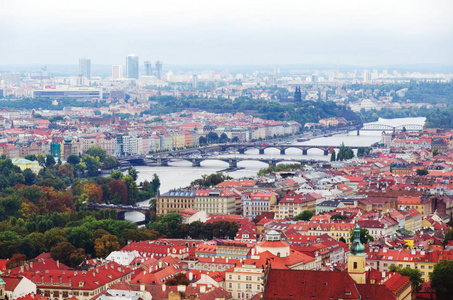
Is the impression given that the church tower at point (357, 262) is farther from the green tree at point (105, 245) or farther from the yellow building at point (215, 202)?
the yellow building at point (215, 202)

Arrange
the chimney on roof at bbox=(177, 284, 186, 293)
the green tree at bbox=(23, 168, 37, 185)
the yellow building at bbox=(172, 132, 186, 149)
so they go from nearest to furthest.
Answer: the chimney on roof at bbox=(177, 284, 186, 293) < the green tree at bbox=(23, 168, 37, 185) < the yellow building at bbox=(172, 132, 186, 149)

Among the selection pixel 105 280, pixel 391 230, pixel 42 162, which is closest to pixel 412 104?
pixel 42 162

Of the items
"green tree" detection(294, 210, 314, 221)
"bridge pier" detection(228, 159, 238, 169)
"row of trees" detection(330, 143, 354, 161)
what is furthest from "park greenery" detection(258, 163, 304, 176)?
"green tree" detection(294, 210, 314, 221)

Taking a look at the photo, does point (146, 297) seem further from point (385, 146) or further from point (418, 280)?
point (385, 146)

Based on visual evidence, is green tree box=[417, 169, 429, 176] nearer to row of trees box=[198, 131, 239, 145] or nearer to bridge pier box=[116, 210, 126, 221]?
bridge pier box=[116, 210, 126, 221]

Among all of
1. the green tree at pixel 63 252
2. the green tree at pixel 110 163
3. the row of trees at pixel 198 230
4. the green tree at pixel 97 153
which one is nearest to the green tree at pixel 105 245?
the green tree at pixel 63 252

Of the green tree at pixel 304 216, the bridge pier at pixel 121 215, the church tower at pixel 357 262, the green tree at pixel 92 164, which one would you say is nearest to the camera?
the church tower at pixel 357 262

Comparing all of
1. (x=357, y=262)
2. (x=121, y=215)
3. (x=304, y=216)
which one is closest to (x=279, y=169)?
(x=121, y=215)

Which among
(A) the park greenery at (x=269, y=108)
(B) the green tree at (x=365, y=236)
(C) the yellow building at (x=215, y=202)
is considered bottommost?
(A) the park greenery at (x=269, y=108)

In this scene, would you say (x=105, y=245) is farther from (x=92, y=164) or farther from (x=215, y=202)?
(x=92, y=164)
